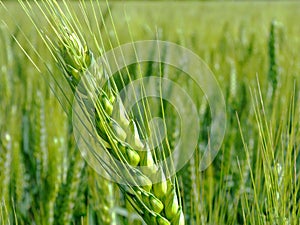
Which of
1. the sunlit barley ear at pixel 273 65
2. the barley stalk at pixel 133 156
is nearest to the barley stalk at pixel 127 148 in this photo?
the barley stalk at pixel 133 156

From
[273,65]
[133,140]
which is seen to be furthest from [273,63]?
[133,140]

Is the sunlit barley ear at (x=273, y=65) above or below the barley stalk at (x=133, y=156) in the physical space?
above

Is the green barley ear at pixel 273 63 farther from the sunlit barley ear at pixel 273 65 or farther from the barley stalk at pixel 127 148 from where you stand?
the barley stalk at pixel 127 148

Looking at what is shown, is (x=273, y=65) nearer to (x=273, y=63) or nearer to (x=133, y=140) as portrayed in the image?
(x=273, y=63)

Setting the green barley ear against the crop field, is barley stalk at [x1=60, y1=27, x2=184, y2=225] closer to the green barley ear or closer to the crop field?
the crop field

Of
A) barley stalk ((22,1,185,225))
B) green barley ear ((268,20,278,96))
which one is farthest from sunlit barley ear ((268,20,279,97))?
barley stalk ((22,1,185,225))

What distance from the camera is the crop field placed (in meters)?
0.48

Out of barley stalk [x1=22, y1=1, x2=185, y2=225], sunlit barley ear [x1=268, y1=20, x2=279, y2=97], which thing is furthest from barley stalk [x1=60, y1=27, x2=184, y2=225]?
sunlit barley ear [x1=268, y1=20, x2=279, y2=97]

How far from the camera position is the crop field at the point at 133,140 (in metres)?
0.48

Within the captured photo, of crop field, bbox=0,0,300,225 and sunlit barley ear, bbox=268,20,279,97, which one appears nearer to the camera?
crop field, bbox=0,0,300,225

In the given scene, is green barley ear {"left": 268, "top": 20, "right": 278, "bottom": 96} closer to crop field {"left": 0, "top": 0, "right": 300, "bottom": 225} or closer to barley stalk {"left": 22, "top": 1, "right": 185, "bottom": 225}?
crop field {"left": 0, "top": 0, "right": 300, "bottom": 225}

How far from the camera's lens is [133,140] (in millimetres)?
471

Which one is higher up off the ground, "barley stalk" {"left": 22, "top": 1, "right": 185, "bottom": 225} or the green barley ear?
the green barley ear

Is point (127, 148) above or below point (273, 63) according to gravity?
below
